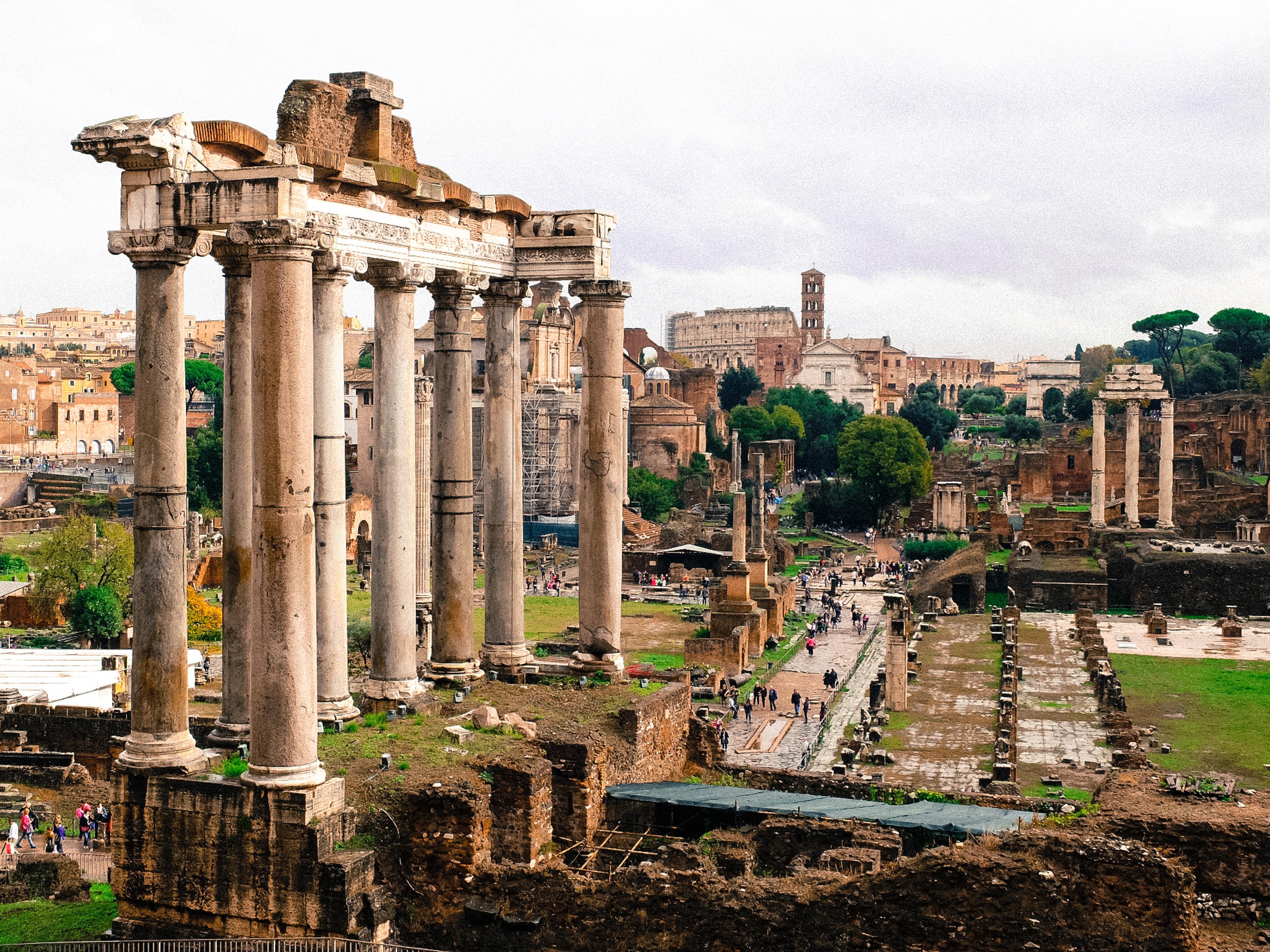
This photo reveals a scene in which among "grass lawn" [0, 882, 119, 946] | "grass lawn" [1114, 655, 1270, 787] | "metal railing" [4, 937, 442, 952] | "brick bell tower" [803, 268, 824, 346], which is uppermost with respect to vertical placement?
"brick bell tower" [803, 268, 824, 346]

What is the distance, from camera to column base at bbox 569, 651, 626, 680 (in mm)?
17203

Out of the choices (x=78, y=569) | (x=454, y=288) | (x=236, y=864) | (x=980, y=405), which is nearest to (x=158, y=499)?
(x=236, y=864)

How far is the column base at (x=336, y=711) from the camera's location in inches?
565

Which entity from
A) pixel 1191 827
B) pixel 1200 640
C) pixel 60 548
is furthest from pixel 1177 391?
pixel 1191 827

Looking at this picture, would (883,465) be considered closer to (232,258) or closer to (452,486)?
(452,486)

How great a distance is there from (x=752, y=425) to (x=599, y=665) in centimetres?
8528

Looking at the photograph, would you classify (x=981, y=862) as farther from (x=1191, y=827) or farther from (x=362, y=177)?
(x=362, y=177)

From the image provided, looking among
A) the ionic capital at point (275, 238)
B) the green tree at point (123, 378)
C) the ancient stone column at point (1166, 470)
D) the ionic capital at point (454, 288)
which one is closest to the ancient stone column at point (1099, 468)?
the ancient stone column at point (1166, 470)

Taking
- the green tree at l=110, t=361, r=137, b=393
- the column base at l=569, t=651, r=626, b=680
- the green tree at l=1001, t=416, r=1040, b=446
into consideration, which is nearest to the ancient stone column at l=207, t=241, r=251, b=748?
the column base at l=569, t=651, r=626, b=680

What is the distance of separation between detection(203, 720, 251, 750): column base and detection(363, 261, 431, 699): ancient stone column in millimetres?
1992

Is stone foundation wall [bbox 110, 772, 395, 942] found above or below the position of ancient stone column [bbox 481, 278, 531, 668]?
below

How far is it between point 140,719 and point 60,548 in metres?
33.6

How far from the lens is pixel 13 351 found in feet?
A: 481

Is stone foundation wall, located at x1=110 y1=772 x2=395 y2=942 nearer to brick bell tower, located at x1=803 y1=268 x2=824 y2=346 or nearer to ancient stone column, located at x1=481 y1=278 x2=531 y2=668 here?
ancient stone column, located at x1=481 y1=278 x2=531 y2=668
